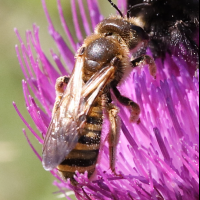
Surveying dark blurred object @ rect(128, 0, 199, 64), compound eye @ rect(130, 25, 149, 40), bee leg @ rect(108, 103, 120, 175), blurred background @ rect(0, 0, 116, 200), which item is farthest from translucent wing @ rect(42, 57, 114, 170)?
blurred background @ rect(0, 0, 116, 200)

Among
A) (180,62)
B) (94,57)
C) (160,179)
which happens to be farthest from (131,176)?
(180,62)

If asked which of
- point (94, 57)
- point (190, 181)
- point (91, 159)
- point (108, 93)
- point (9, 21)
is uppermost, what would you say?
point (9, 21)

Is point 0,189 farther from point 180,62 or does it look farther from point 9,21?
point 180,62

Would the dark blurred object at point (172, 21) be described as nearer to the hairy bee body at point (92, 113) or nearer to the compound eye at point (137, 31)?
the compound eye at point (137, 31)

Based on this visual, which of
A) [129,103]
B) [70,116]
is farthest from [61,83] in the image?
[70,116]

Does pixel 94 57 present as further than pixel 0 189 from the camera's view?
No

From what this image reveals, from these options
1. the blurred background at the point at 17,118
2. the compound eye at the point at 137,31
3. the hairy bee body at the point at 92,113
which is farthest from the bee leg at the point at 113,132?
the blurred background at the point at 17,118

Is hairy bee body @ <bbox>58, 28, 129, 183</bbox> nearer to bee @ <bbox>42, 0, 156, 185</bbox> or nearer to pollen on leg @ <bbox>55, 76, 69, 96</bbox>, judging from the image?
bee @ <bbox>42, 0, 156, 185</bbox>
